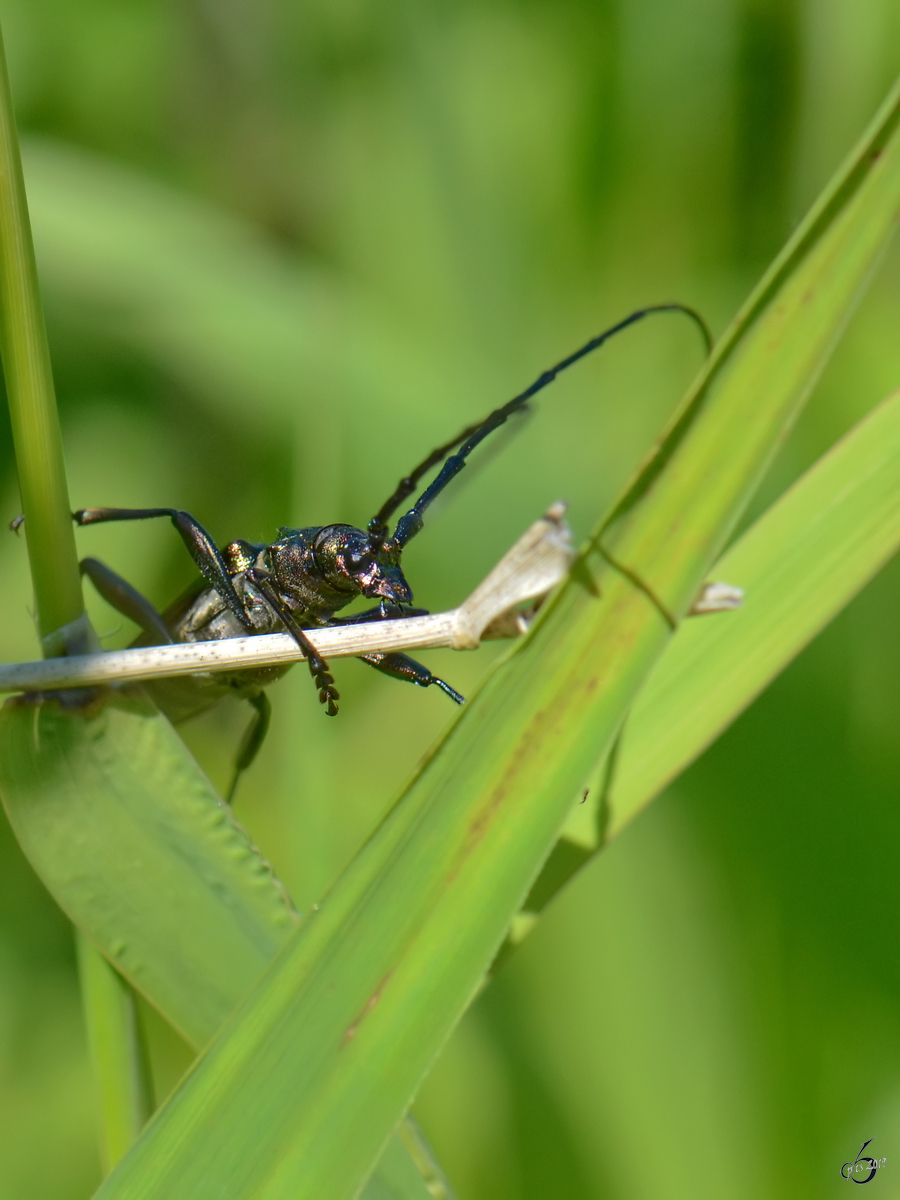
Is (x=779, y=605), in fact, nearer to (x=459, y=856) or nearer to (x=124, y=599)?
(x=459, y=856)

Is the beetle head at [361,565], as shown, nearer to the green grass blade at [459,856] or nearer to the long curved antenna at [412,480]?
the long curved antenna at [412,480]

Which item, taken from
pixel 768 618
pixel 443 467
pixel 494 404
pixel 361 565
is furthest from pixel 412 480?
pixel 494 404

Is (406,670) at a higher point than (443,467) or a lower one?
lower

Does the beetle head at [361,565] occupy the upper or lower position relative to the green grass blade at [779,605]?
lower

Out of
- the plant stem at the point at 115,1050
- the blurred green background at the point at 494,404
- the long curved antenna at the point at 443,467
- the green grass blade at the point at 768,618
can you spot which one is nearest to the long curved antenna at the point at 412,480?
the long curved antenna at the point at 443,467

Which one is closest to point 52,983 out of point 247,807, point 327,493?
point 247,807

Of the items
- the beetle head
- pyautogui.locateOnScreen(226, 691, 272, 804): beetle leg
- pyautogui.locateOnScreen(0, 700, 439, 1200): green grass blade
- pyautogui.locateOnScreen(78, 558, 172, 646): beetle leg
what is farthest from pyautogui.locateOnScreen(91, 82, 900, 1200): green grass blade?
pyautogui.locateOnScreen(226, 691, 272, 804): beetle leg
